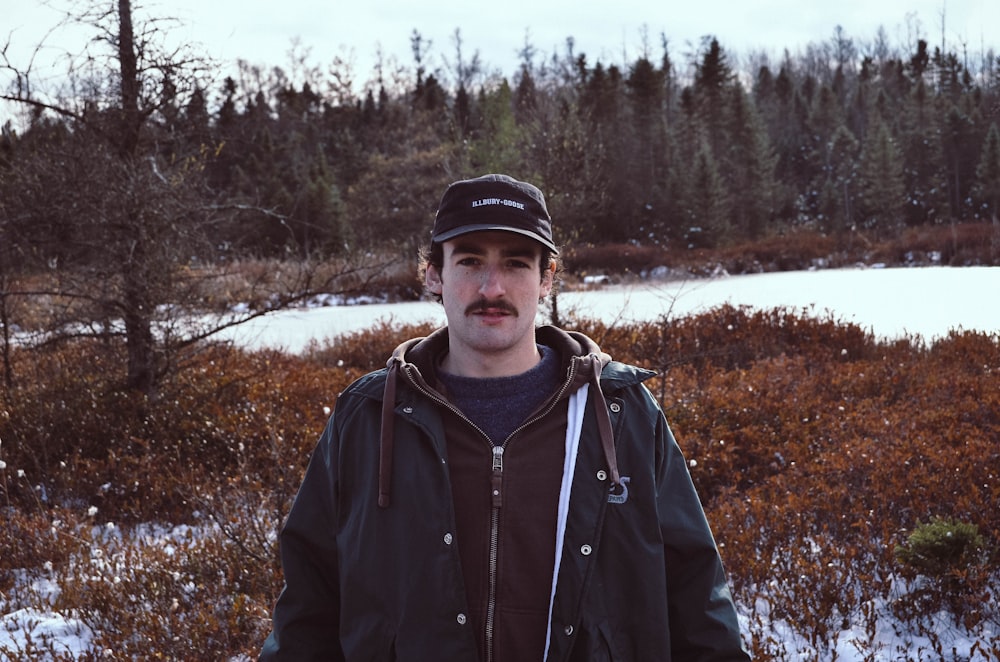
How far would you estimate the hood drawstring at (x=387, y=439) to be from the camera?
Result: 201cm

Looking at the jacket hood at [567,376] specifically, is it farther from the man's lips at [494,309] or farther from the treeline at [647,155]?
the treeline at [647,155]

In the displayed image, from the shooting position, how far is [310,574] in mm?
2115

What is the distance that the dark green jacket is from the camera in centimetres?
194

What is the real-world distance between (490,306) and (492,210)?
0.85ft

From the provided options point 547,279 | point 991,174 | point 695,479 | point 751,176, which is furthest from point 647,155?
point 547,279

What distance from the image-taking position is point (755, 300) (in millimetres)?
16188

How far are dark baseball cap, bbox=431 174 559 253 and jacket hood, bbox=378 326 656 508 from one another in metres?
0.31

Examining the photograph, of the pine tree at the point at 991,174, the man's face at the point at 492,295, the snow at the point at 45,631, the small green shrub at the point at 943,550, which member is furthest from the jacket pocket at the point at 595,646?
the pine tree at the point at 991,174

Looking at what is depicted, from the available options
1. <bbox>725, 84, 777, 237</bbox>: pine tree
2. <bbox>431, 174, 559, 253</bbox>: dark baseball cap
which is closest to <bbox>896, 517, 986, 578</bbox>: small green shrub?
<bbox>431, 174, 559, 253</bbox>: dark baseball cap

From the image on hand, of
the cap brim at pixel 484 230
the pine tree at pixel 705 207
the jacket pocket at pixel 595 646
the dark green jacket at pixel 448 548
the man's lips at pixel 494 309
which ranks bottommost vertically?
the jacket pocket at pixel 595 646

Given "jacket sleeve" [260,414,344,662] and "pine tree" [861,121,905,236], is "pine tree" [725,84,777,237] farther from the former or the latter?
"jacket sleeve" [260,414,344,662]

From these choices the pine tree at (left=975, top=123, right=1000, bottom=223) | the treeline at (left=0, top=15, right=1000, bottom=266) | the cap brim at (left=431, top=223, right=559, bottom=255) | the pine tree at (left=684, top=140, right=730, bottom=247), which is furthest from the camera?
the pine tree at (left=975, top=123, right=1000, bottom=223)

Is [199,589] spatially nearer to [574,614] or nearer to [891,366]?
[574,614]

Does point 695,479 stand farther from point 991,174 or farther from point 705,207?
point 991,174
